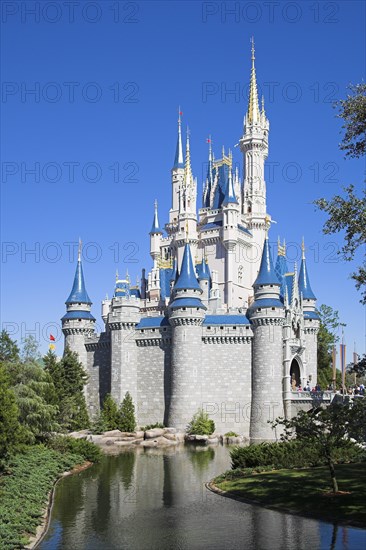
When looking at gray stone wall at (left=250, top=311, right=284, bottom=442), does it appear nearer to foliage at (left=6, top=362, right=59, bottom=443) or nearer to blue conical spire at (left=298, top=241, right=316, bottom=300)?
blue conical spire at (left=298, top=241, right=316, bottom=300)

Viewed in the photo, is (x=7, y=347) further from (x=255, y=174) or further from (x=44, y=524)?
(x=255, y=174)

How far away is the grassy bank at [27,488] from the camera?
616 inches

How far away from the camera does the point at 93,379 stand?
49094mm

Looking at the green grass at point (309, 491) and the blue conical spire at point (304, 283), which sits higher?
the blue conical spire at point (304, 283)

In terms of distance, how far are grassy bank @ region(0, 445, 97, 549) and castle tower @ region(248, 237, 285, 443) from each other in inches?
594

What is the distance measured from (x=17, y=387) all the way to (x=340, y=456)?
1460 centimetres

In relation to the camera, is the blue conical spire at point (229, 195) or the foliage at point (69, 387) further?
the blue conical spire at point (229, 195)

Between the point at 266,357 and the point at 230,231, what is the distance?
15796mm

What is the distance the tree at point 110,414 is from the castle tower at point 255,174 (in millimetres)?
20226

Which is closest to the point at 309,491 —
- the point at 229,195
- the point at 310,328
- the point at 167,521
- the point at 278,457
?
the point at 167,521

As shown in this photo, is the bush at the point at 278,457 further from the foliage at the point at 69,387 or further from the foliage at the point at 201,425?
the foliage at the point at 69,387

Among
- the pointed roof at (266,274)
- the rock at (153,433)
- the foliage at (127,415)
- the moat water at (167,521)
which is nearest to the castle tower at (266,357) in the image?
→ the pointed roof at (266,274)

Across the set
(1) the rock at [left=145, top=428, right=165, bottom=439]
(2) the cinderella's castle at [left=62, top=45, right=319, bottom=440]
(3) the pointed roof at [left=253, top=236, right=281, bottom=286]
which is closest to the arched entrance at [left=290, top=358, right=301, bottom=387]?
(2) the cinderella's castle at [left=62, top=45, right=319, bottom=440]

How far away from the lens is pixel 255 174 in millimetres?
60188
